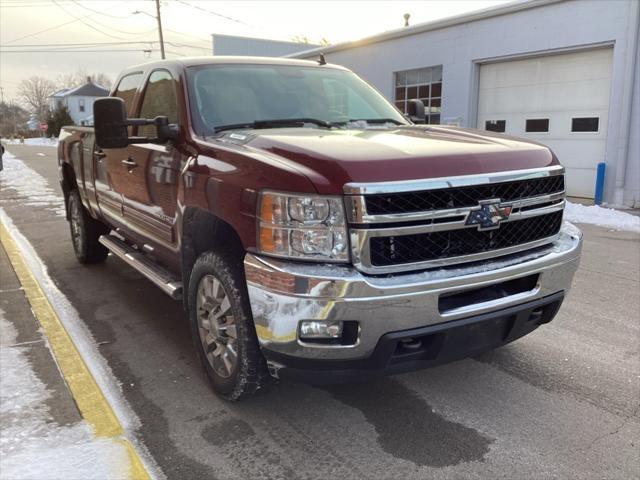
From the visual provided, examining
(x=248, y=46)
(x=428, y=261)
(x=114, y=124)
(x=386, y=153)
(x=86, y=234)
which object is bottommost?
(x=86, y=234)

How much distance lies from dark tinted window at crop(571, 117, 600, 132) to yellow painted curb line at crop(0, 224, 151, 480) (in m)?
11.7

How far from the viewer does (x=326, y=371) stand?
2684 millimetres

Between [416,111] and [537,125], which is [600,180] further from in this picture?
[416,111]

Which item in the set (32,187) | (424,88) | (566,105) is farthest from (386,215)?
(424,88)

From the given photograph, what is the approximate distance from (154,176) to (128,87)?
1.59 m

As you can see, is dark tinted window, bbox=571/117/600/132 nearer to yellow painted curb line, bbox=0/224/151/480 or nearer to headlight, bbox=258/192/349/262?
yellow painted curb line, bbox=0/224/151/480

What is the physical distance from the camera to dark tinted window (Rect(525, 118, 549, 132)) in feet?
44.5

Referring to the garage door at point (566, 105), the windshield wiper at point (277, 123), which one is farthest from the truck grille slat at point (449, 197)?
the garage door at point (566, 105)

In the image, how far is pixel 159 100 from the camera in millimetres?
4258

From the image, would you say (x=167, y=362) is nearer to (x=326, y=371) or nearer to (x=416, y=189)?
(x=326, y=371)

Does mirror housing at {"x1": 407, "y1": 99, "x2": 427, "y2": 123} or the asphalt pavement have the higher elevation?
mirror housing at {"x1": 407, "y1": 99, "x2": 427, "y2": 123}

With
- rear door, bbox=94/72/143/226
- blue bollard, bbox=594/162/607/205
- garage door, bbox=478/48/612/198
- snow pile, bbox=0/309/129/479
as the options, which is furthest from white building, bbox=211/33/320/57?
snow pile, bbox=0/309/129/479

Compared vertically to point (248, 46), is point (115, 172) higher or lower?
lower

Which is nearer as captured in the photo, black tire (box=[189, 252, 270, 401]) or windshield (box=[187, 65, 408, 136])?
black tire (box=[189, 252, 270, 401])
